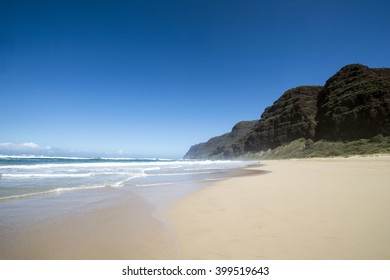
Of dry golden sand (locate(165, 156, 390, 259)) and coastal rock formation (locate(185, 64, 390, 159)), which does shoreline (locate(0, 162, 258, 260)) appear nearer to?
dry golden sand (locate(165, 156, 390, 259))

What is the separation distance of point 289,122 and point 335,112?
2250 cm

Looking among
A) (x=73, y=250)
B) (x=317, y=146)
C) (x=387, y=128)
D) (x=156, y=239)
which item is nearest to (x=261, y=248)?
(x=156, y=239)

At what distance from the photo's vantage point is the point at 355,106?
62250 mm

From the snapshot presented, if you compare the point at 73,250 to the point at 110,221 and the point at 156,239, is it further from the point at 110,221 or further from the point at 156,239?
the point at 110,221

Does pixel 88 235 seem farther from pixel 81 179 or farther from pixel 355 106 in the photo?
pixel 355 106

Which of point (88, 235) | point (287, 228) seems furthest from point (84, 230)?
point (287, 228)

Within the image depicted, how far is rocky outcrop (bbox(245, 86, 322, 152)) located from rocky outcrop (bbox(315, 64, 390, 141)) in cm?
510

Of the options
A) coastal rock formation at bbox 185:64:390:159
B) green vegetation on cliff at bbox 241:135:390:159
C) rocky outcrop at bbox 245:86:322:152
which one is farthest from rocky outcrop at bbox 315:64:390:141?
rocky outcrop at bbox 245:86:322:152

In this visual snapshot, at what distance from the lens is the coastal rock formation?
5544 cm

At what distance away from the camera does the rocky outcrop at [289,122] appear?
8144 centimetres

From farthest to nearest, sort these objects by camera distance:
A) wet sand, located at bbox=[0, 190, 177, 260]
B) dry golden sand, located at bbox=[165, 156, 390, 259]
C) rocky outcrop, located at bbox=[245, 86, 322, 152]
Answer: rocky outcrop, located at bbox=[245, 86, 322, 152] < wet sand, located at bbox=[0, 190, 177, 260] < dry golden sand, located at bbox=[165, 156, 390, 259]
